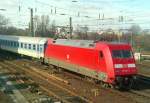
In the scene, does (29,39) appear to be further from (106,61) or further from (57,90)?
(106,61)

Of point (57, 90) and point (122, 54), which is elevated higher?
point (122, 54)

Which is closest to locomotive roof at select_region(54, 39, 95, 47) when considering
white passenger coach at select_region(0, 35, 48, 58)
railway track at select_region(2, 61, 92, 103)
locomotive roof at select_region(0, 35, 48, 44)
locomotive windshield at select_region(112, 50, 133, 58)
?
locomotive windshield at select_region(112, 50, 133, 58)

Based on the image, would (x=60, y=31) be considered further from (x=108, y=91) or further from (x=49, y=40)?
(x=108, y=91)

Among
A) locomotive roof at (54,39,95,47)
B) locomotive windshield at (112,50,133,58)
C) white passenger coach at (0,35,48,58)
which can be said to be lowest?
white passenger coach at (0,35,48,58)

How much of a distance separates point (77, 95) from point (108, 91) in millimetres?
2497

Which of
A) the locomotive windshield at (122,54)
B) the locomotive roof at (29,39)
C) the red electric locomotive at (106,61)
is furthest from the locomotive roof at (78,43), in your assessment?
the locomotive roof at (29,39)

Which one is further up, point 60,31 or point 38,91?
point 60,31

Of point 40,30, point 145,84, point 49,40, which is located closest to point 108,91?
point 145,84

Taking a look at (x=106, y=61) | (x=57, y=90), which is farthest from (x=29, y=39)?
(x=106, y=61)

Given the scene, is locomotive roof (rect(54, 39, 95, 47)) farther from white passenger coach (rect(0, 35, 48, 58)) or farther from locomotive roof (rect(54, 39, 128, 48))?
white passenger coach (rect(0, 35, 48, 58))

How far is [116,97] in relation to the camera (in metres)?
18.5

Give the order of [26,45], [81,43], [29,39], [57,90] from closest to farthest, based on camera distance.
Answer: [57,90] < [81,43] < [29,39] < [26,45]

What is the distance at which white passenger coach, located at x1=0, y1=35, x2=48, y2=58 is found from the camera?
36766 millimetres

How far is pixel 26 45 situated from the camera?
143 ft
